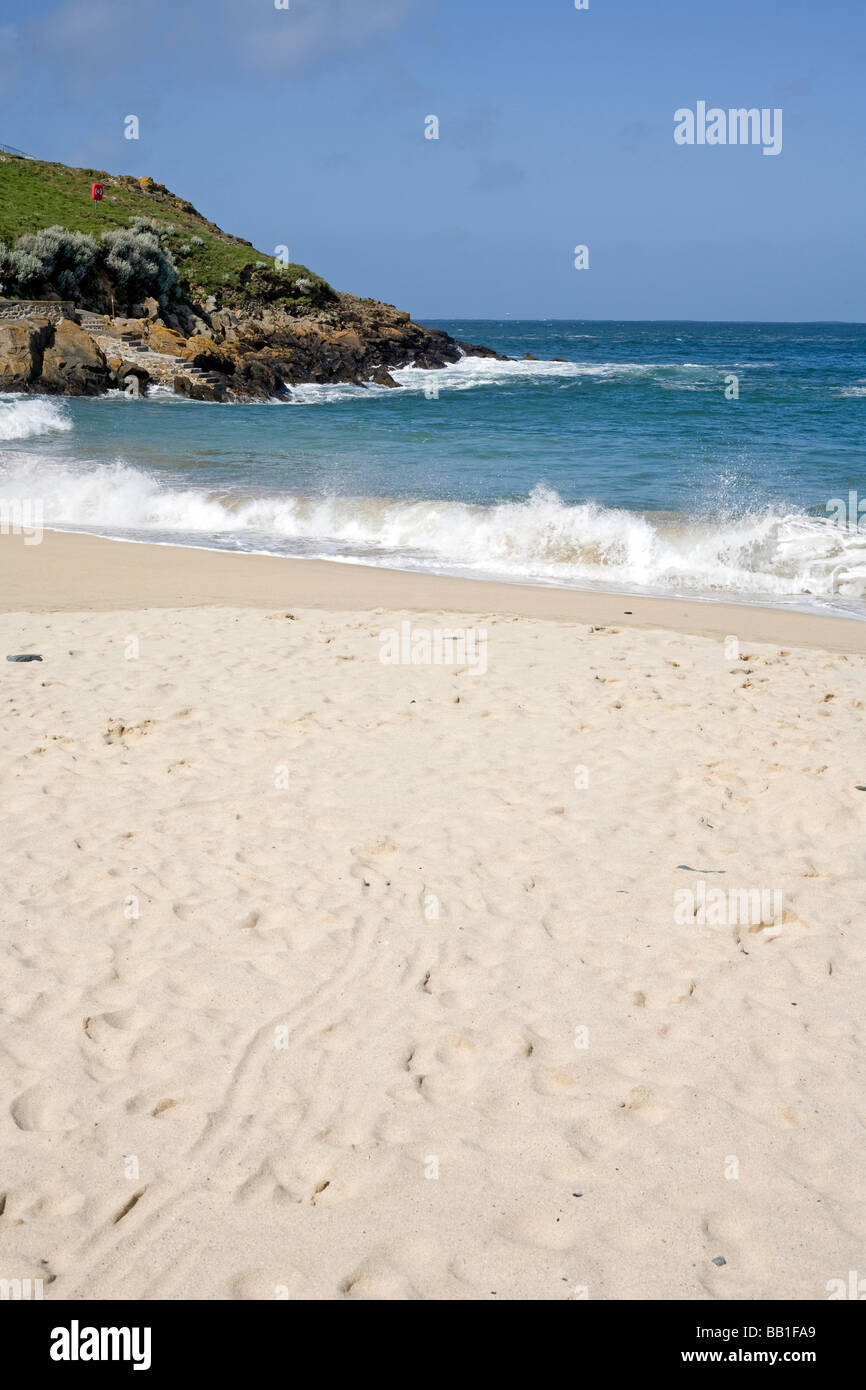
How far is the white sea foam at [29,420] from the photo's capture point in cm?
2288

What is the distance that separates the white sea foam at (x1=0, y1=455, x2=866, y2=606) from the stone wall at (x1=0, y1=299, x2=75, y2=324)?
72.7 ft

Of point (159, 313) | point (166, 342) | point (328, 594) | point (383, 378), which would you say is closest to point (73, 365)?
point (166, 342)

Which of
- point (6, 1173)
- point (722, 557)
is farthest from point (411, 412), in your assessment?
point (6, 1173)

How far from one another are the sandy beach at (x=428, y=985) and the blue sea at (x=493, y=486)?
224 inches

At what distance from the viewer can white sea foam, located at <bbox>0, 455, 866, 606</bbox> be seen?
11930 mm

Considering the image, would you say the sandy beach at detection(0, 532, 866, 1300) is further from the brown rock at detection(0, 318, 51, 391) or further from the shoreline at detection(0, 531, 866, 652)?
the brown rock at detection(0, 318, 51, 391)

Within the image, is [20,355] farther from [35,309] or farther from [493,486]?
[493,486]

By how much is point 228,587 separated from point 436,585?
7.37ft

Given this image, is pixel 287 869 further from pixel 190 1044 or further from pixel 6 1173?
pixel 6 1173

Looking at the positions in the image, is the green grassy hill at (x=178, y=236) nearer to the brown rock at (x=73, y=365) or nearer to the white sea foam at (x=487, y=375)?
the white sea foam at (x=487, y=375)

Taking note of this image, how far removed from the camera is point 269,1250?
262cm

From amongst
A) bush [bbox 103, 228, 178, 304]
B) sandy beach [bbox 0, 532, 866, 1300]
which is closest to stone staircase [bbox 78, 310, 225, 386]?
bush [bbox 103, 228, 178, 304]

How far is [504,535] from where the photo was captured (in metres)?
13.5

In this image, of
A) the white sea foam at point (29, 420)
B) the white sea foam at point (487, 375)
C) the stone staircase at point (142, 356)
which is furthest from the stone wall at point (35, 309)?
the white sea foam at point (29, 420)
